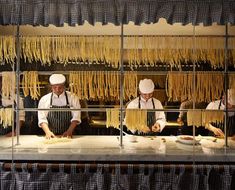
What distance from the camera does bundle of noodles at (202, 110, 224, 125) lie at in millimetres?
3586

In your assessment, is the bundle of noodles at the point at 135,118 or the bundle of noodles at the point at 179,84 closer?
the bundle of noodles at the point at 135,118

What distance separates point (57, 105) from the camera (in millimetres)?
4285

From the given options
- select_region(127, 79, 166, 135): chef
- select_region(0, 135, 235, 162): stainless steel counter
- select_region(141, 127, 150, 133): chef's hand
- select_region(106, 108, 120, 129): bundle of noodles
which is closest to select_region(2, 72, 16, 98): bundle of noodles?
select_region(0, 135, 235, 162): stainless steel counter

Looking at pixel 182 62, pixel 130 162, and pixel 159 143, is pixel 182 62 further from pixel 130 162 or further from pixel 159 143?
pixel 130 162

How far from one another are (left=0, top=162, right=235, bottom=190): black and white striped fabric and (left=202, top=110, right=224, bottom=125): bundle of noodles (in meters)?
0.68

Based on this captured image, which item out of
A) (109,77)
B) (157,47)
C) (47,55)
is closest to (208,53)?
(157,47)

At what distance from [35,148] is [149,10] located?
1863mm

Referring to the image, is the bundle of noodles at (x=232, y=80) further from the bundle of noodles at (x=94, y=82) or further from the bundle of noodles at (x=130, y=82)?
the bundle of noodles at (x=94, y=82)

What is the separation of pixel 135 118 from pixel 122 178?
81 cm

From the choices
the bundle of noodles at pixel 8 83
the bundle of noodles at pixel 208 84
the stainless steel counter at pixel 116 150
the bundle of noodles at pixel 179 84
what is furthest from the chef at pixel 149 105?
the bundle of noodles at pixel 8 83

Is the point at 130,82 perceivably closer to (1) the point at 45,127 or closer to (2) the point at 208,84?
(2) the point at 208,84

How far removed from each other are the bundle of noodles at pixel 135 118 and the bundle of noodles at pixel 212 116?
667 millimetres

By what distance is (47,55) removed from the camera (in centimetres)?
376

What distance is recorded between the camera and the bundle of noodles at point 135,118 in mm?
3626
